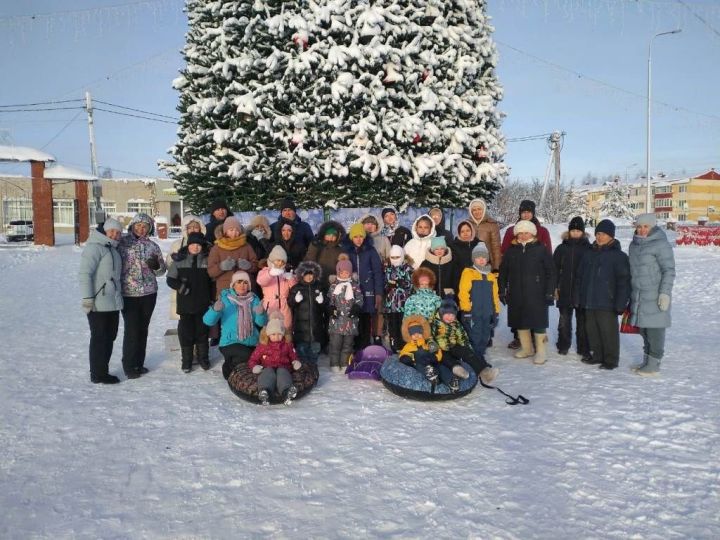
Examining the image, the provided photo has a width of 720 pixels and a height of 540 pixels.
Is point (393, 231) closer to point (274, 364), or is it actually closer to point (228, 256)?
point (228, 256)

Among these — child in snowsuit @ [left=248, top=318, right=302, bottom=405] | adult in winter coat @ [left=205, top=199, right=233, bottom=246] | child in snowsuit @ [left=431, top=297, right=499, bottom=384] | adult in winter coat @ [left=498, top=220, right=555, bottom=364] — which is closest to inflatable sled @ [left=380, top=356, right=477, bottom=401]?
child in snowsuit @ [left=431, top=297, right=499, bottom=384]

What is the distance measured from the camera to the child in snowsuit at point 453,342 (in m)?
5.69

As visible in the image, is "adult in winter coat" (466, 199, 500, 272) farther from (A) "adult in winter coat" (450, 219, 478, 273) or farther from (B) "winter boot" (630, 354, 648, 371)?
(B) "winter boot" (630, 354, 648, 371)

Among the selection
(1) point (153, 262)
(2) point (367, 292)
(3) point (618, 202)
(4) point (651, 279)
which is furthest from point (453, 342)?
(3) point (618, 202)

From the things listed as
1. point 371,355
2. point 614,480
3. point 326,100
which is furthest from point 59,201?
point 614,480

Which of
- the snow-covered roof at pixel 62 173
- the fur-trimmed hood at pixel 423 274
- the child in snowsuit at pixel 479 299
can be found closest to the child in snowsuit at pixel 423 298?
the fur-trimmed hood at pixel 423 274

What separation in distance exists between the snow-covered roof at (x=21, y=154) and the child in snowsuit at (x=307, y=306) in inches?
843

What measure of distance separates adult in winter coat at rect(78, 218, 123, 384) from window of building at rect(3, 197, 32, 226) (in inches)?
1784

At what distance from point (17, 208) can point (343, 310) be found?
48.0m

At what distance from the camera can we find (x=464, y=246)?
7.00 meters

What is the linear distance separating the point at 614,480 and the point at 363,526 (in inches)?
74.1

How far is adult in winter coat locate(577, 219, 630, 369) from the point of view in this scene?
6.22 meters

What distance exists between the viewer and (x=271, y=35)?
9.25 meters

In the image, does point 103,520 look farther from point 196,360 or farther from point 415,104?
point 415,104
